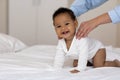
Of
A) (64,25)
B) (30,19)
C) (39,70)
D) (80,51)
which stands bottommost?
(39,70)

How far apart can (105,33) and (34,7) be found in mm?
998

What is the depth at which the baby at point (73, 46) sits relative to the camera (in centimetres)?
152

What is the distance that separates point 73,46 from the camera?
1578mm

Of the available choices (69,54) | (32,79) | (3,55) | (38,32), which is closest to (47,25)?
(38,32)

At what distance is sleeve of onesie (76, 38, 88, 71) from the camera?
1481mm

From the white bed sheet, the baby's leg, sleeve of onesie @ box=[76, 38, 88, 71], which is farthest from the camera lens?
the baby's leg

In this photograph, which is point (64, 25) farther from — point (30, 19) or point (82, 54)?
point (30, 19)

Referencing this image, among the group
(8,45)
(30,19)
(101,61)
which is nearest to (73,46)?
(101,61)

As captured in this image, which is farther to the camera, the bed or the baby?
the baby

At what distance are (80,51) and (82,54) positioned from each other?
26 millimetres

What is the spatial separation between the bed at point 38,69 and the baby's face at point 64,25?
20cm

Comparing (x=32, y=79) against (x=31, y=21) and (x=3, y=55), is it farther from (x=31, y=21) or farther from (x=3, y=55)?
(x=31, y=21)

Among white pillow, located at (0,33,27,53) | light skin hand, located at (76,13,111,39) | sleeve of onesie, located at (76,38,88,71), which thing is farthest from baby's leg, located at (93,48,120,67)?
white pillow, located at (0,33,27,53)

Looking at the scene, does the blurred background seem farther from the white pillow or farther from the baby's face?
the baby's face
